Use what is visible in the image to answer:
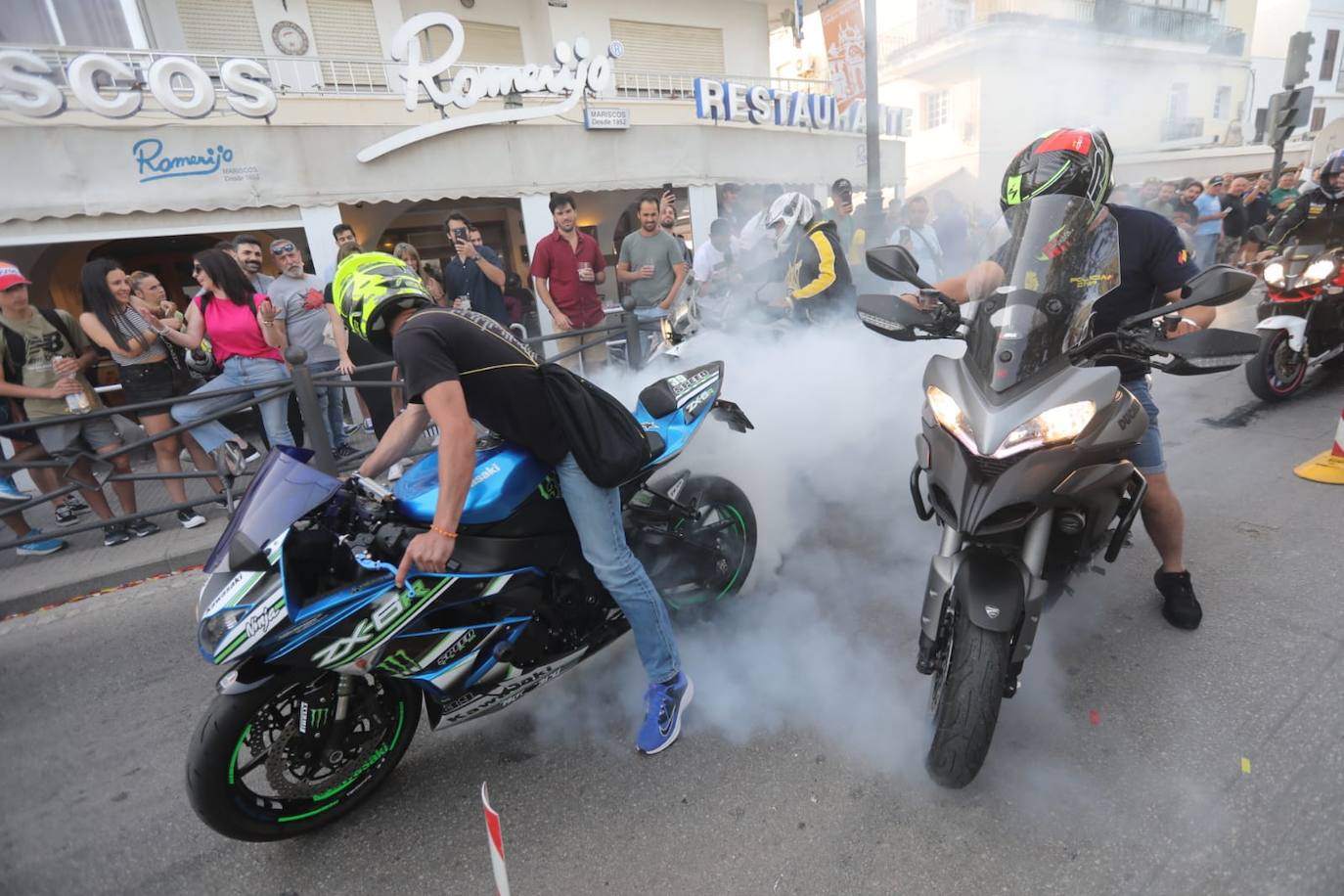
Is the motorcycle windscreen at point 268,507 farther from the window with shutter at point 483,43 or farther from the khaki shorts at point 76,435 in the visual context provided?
the window with shutter at point 483,43

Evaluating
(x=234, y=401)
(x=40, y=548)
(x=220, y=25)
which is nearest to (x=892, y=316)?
(x=234, y=401)

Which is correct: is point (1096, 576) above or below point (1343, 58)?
below

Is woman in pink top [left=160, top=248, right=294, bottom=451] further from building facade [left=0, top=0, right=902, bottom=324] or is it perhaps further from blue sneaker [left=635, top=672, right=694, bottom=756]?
building facade [left=0, top=0, right=902, bottom=324]

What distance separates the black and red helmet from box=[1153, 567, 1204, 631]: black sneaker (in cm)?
168

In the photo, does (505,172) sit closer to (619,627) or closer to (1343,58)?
(619,627)

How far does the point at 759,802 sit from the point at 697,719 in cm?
46

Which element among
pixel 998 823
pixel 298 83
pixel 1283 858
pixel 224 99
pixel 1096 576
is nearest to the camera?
pixel 1283 858

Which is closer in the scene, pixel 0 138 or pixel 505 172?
pixel 0 138

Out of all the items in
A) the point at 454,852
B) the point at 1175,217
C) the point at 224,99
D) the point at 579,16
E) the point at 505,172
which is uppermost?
the point at 579,16

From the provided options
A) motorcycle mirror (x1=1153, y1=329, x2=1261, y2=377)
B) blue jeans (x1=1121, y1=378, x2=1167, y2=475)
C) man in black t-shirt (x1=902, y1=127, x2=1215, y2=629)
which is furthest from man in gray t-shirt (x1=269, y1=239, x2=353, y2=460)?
motorcycle mirror (x1=1153, y1=329, x2=1261, y2=377)

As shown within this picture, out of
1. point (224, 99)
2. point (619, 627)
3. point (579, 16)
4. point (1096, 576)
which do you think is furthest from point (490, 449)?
point (579, 16)

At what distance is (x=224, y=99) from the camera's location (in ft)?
33.8

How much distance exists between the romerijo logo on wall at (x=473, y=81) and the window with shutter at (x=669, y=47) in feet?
11.2

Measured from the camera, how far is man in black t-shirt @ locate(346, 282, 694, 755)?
2037 millimetres
